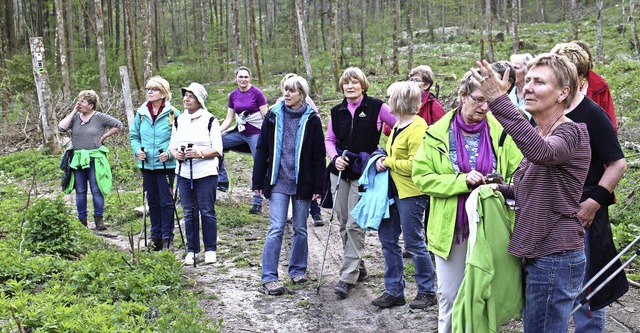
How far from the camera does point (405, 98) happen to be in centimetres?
537

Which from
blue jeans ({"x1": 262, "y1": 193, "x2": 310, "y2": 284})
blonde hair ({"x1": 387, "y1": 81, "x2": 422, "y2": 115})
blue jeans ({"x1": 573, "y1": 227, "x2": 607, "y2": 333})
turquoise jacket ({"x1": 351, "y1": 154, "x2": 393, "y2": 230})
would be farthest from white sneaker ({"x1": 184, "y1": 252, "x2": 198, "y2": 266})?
blue jeans ({"x1": 573, "y1": 227, "x2": 607, "y2": 333})

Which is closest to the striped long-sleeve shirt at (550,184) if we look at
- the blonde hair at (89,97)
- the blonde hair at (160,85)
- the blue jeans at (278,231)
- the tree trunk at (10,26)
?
the blue jeans at (278,231)

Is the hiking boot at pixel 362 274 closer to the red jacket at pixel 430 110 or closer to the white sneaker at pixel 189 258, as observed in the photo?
the red jacket at pixel 430 110

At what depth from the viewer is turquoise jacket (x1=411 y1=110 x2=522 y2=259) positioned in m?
4.14

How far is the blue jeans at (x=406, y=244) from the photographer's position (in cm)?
539

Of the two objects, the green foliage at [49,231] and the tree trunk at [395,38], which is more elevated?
the tree trunk at [395,38]

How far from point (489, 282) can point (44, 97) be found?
13838 mm

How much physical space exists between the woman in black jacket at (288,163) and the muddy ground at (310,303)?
0.39 metres

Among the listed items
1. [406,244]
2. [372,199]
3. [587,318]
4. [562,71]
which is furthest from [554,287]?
[372,199]

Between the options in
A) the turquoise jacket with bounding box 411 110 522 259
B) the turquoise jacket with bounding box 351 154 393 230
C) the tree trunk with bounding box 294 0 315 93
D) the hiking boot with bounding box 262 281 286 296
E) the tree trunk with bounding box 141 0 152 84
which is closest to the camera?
the turquoise jacket with bounding box 411 110 522 259

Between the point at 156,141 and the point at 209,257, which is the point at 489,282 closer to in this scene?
the point at 209,257

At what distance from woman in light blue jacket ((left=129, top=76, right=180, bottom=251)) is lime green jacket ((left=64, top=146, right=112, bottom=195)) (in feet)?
5.34

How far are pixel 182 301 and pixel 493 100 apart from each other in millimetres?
3818

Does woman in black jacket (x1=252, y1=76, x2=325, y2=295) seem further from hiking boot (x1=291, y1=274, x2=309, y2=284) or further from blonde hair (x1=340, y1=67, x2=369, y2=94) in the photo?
blonde hair (x1=340, y1=67, x2=369, y2=94)
